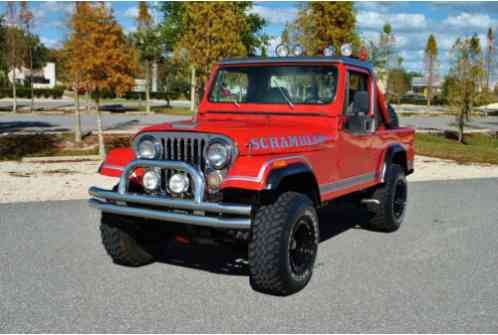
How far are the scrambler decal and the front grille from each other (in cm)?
40

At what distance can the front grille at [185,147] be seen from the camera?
462 cm

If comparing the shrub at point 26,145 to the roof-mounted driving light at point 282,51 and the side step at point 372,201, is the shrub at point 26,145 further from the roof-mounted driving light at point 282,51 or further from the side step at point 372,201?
the side step at point 372,201

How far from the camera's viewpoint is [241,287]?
493 cm

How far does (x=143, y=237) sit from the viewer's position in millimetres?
5469

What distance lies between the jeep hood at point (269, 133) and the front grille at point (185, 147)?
6cm

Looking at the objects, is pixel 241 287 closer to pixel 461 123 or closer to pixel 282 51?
pixel 282 51

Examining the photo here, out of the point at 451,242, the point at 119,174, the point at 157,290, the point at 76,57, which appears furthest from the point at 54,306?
the point at 76,57

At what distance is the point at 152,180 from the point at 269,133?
1023 millimetres

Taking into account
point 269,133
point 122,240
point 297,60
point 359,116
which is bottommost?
point 122,240

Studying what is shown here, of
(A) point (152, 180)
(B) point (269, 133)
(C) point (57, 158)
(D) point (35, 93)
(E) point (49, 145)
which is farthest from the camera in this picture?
(D) point (35, 93)

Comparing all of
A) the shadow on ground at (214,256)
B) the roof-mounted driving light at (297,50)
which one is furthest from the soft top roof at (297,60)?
the shadow on ground at (214,256)

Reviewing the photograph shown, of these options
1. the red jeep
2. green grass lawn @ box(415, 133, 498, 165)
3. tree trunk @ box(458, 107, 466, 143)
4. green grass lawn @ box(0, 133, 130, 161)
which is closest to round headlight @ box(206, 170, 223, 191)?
the red jeep

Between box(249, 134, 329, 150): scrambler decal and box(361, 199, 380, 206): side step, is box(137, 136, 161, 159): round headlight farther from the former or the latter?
box(361, 199, 380, 206): side step

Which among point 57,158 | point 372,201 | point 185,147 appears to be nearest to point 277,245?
point 185,147
